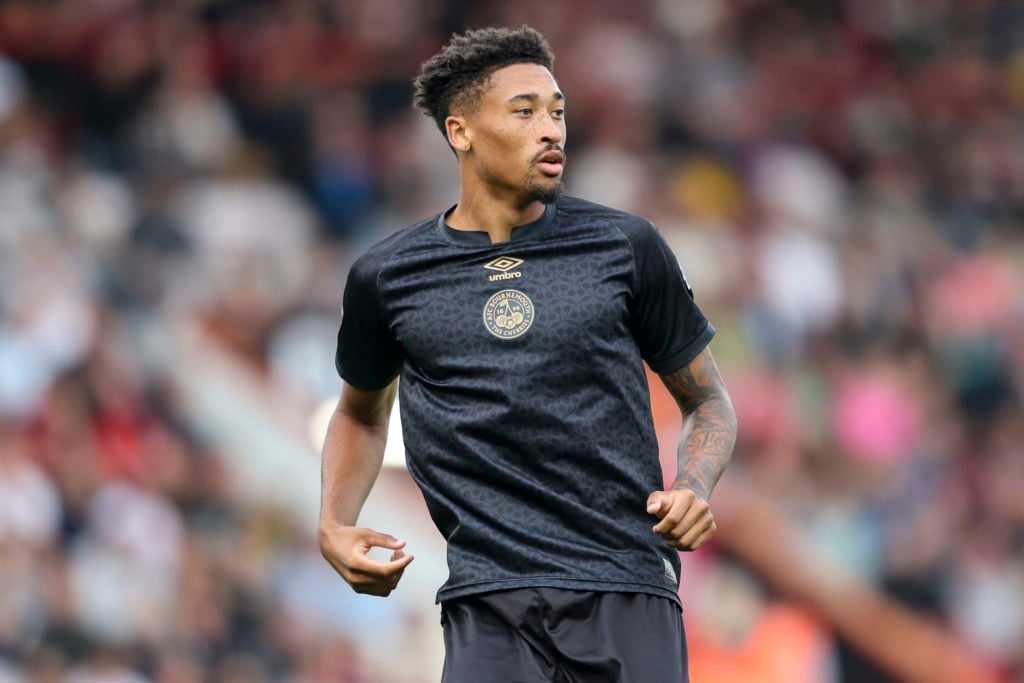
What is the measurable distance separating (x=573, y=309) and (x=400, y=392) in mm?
498

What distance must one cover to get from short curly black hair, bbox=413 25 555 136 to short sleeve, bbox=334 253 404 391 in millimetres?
445

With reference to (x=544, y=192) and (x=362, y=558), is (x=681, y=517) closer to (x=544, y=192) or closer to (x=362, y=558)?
(x=362, y=558)

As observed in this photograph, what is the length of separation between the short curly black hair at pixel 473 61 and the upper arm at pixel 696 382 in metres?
0.78

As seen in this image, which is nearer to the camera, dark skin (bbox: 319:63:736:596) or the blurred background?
dark skin (bbox: 319:63:736:596)

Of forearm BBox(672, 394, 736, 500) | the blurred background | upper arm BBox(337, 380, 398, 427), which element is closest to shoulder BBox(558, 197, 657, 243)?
forearm BBox(672, 394, 736, 500)

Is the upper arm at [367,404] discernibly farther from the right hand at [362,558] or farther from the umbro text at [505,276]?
the umbro text at [505,276]

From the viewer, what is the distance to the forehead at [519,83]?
4.01 meters

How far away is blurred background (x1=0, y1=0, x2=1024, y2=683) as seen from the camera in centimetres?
894

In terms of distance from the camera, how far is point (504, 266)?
390cm

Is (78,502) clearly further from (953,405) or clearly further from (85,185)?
(953,405)

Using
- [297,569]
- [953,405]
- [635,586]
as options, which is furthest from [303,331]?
[635,586]

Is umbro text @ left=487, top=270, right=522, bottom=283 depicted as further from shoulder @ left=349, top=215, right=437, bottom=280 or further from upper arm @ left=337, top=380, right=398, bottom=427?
upper arm @ left=337, top=380, right=398, bottom=427

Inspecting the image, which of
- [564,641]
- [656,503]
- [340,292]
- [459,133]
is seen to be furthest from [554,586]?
[340,292]

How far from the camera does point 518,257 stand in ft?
12.8
